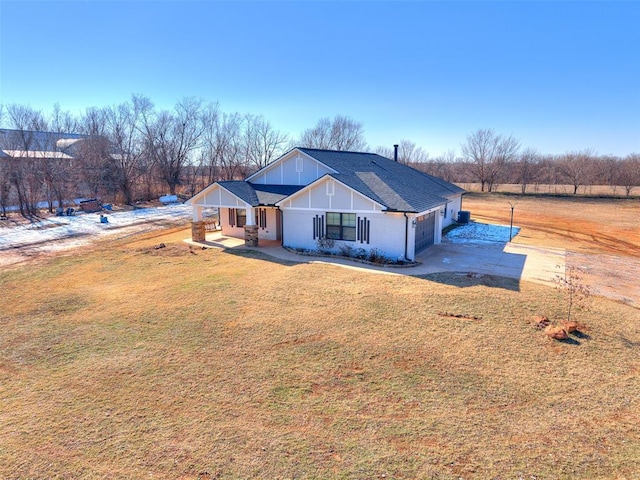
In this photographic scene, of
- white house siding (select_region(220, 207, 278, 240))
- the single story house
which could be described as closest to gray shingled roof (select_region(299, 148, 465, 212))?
the single story house

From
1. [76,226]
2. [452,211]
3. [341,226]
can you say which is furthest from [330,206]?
[76,226]

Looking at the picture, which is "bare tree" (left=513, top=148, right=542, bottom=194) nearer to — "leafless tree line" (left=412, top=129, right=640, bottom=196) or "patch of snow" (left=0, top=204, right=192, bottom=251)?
"leafless tree line" (left=412, top=129, right=640, bottom=196)

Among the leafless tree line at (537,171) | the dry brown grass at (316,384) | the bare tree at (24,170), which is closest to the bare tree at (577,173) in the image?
the leafless tree line at (537,171)

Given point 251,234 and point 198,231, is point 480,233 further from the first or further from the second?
point 198,231

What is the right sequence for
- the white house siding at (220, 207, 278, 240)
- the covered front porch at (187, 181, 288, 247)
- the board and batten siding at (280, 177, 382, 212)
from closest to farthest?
1. the board and batten siding at (280, 177, 382, 212)
2. the covered front porch at (187, 181, 288, 247)
3. the white house siding at (220, 207, 278, 240)

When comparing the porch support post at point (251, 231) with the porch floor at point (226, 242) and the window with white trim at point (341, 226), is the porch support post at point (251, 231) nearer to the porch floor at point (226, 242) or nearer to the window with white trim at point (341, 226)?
the porch floor at point (226, 242)
